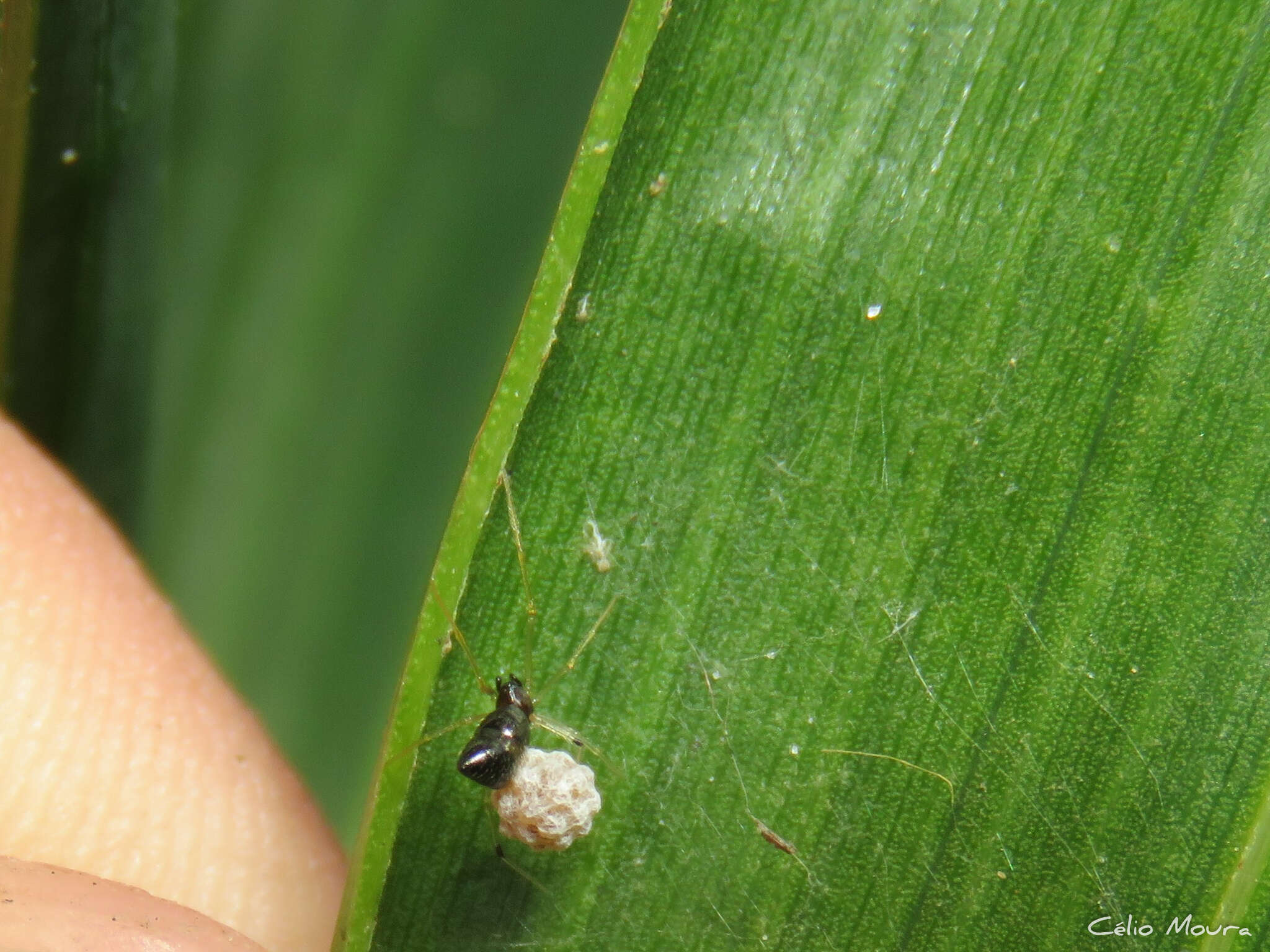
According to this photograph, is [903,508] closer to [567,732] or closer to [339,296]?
[567,732]

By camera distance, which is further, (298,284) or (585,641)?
(298,284)

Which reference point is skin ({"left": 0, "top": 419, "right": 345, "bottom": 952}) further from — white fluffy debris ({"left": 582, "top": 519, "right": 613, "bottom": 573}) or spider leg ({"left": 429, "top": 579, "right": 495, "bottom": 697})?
white fluffy debris ({"left": 582, "top": 519, "right": 613, "bottom": 573})

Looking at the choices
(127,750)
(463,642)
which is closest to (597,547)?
(463,642)

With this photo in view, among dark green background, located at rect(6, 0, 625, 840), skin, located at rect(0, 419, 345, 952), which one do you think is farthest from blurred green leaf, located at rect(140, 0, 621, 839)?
skin, located at rect(0, 419, 345, 952)

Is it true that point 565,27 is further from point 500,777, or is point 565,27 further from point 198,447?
point 500,777

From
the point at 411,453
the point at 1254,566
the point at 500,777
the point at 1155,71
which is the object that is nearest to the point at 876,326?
the point at 1155,71

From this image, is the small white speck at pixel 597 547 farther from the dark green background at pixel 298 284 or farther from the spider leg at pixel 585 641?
the dark green background at pixel 298 284

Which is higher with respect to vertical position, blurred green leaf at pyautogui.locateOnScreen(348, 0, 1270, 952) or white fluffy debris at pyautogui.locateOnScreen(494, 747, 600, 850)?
blurred green leaf at pyautogui.locateOnScreen(348, 0, 1270, 952)
